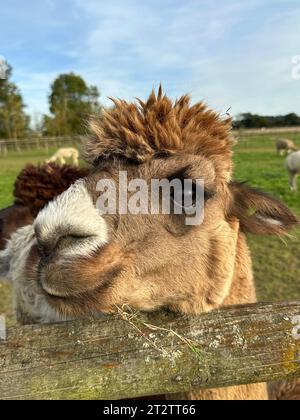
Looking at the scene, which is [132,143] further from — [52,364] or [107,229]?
[52,364]


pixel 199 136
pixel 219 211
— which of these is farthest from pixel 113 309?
pixel 199 136

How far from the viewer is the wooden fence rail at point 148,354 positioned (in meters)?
1.45

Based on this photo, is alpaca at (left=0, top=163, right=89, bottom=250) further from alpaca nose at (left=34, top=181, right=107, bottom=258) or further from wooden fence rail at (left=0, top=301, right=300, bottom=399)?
wooden fence rail at (left=0, top=301, right=300, bottom=399)

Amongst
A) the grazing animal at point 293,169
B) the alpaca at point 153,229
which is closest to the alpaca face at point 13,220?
the alpaca at point 153,229

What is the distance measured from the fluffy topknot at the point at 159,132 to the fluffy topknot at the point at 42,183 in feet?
6.68

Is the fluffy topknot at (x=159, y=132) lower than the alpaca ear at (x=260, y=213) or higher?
higher

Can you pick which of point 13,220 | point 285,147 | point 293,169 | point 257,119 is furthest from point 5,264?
point 285,147

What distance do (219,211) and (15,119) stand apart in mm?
51447

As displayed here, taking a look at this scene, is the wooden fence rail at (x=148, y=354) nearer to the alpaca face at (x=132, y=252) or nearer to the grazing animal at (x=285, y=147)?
the alpaca face at (x=132, y=252)

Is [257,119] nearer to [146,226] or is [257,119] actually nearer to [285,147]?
[285,147]

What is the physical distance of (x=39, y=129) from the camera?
58.3 m

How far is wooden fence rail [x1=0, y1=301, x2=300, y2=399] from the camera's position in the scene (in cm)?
145

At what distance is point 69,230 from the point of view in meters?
1.58

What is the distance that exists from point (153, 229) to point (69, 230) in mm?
450
